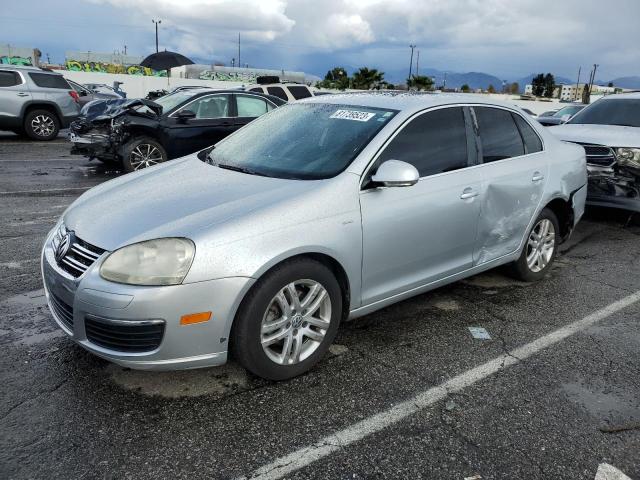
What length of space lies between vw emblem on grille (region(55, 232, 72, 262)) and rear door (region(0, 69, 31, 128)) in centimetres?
1268

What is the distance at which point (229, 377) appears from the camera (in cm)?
320

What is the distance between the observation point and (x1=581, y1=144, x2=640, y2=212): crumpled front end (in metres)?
6.46

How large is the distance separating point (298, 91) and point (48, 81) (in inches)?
253

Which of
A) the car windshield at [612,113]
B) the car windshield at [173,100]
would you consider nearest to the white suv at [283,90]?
the car windshield at [173,100]

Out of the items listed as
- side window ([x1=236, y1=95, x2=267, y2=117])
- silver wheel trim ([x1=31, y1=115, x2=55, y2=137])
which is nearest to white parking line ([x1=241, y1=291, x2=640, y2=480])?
side window ([x1=236, y1=95, x2=267, y2=117])

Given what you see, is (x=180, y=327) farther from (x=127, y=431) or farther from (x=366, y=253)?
(x=366, y=253)

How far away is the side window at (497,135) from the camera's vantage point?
420 centimetres

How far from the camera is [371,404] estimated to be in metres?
2.96

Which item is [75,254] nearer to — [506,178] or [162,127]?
[506,178]

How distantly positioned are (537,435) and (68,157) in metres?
12.2

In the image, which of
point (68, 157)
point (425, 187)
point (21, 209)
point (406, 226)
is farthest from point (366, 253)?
point (68, 157)

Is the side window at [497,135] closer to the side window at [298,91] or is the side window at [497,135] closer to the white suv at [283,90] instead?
the white suv at [283,90]

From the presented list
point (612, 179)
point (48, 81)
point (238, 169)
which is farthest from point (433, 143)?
point (48, 81)

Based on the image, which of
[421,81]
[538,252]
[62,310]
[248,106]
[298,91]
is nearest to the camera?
[62,310]
